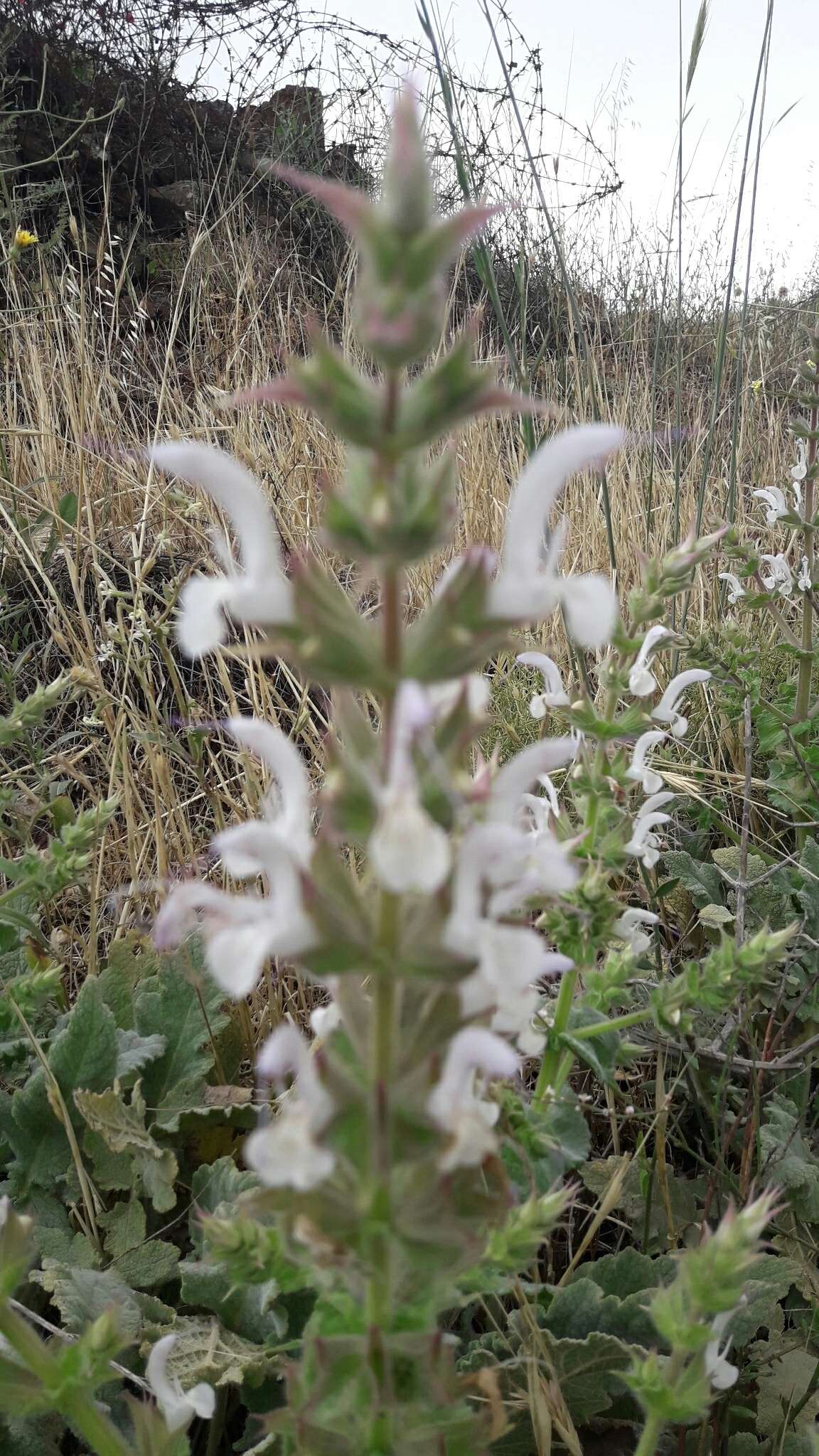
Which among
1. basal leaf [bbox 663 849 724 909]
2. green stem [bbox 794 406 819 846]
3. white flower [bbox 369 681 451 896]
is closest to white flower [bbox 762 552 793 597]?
green stem [bbox 794 406 819 846]

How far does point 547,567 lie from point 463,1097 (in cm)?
33

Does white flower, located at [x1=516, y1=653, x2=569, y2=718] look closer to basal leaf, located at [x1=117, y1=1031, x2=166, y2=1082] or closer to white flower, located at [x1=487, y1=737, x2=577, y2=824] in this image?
white flower, located at [x1=487, y1=737, x2=577, y2=824]

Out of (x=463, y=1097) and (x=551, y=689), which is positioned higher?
(x=551, y=689)

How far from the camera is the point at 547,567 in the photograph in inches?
26.3

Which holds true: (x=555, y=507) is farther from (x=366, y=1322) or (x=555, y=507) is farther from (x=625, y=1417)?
(x=366, y=1322)

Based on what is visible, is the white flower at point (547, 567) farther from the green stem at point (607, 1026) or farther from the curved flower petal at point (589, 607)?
the green stem at point (607, 1026)

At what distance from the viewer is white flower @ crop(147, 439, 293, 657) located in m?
0.58

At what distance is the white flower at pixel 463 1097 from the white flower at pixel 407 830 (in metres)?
0.14

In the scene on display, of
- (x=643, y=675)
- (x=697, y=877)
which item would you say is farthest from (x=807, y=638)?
(x=643, y=675)

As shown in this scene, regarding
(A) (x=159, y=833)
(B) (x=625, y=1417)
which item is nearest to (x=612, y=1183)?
(B) (x=625, y=1417)

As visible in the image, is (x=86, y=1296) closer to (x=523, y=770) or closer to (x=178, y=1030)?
(x=178, y=1030)

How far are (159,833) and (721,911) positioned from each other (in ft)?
3.14

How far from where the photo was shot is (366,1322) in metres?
0.66

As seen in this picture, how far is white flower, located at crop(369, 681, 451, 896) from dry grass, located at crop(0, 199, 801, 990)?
1.35 meters
